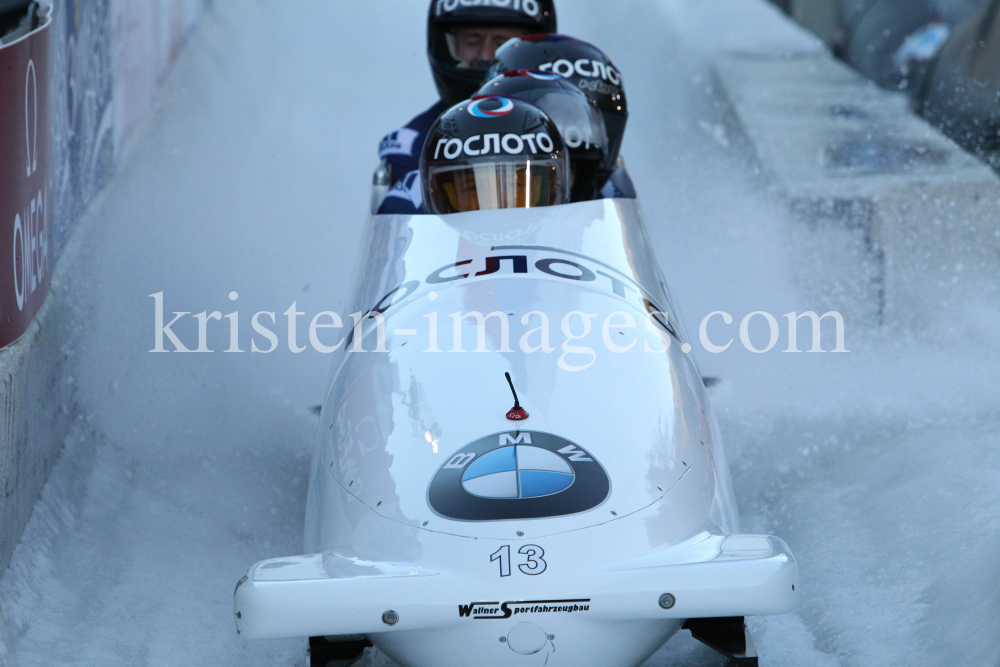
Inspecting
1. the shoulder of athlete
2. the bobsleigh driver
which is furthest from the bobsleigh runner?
the bobsleigh driver

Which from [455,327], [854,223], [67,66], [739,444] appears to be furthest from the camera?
[854,223]

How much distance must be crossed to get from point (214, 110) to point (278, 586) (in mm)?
5582

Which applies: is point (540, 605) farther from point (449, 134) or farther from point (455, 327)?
point (449, 134)

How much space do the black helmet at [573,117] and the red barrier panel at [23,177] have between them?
1301 millimetres

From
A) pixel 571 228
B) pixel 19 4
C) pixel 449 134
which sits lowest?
pixel 571 228

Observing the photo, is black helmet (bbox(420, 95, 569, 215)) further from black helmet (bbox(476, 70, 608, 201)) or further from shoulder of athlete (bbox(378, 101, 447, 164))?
shoulder of athlete (bbox(378, 101, 447, 164))

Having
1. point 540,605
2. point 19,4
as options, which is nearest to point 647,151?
point 19,4

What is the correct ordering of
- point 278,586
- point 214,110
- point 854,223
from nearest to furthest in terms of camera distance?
point 278,586
point 854,223
point 214,110

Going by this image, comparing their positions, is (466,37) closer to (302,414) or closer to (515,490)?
(302,414)

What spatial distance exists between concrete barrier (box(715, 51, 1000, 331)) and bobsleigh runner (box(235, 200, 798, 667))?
2691 millimetres

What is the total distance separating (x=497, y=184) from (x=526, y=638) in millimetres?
1352

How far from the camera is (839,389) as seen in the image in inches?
159

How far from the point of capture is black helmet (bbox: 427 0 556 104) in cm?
481

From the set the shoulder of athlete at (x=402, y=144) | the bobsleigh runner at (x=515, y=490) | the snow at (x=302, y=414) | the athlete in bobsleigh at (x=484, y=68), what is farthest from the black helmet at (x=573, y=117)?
the snow at (x=302, y=414)
